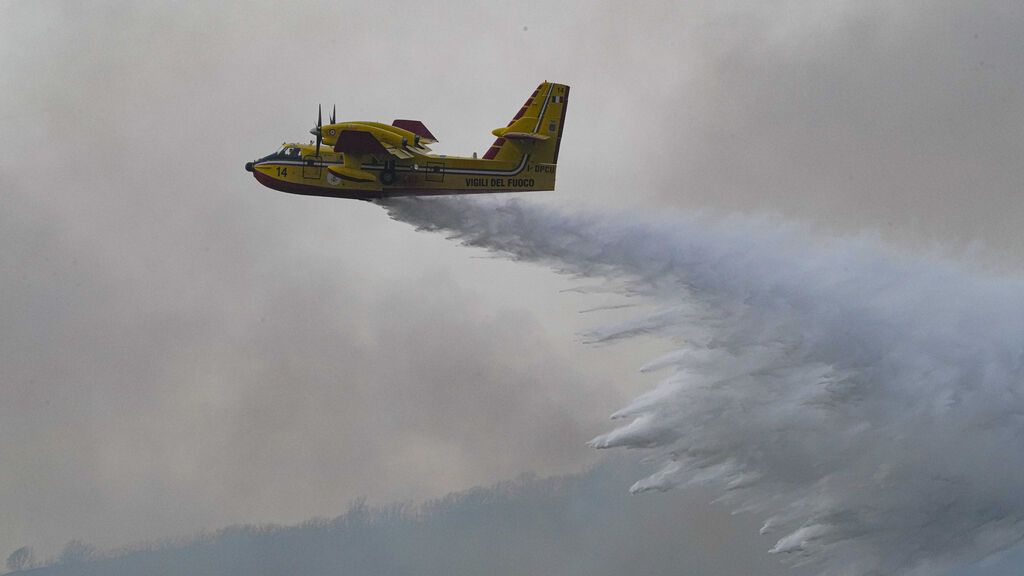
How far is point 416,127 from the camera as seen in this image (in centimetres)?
4147

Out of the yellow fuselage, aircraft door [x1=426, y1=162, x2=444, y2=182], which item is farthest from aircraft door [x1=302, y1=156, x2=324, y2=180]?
aircraft door [x1=426, y1=162, x2=444, y2=182]

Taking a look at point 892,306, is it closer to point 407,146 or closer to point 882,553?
point 882,553

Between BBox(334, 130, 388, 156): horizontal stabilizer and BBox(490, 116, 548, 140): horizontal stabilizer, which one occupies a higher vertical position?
BBox(490, 116, 548, 140): horizontal stabilizer

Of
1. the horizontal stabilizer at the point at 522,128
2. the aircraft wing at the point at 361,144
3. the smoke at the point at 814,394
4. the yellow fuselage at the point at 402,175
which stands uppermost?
the horizontal stabilizer at the point at 522,128

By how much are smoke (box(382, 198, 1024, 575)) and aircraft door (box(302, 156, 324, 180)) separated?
7.58ft

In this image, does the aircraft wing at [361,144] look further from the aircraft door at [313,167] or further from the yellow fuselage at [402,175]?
the aircraft door at [313,167]

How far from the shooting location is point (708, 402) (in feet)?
127

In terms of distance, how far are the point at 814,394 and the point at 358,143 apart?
16.0 metres

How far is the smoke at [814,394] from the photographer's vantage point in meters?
37.8

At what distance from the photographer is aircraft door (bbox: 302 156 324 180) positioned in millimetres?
39656

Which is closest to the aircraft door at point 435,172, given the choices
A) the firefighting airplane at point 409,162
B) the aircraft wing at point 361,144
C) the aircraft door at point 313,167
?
the firefighting airplane at point 409,162

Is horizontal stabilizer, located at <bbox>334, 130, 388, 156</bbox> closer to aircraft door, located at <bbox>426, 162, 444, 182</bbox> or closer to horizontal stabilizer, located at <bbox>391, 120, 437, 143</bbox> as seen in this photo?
aircraft door, located at <bbox>426, 162, 444, 182</bbox>

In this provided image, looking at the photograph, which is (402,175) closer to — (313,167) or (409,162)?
(409,162)

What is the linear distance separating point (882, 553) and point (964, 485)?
3.20 meters
